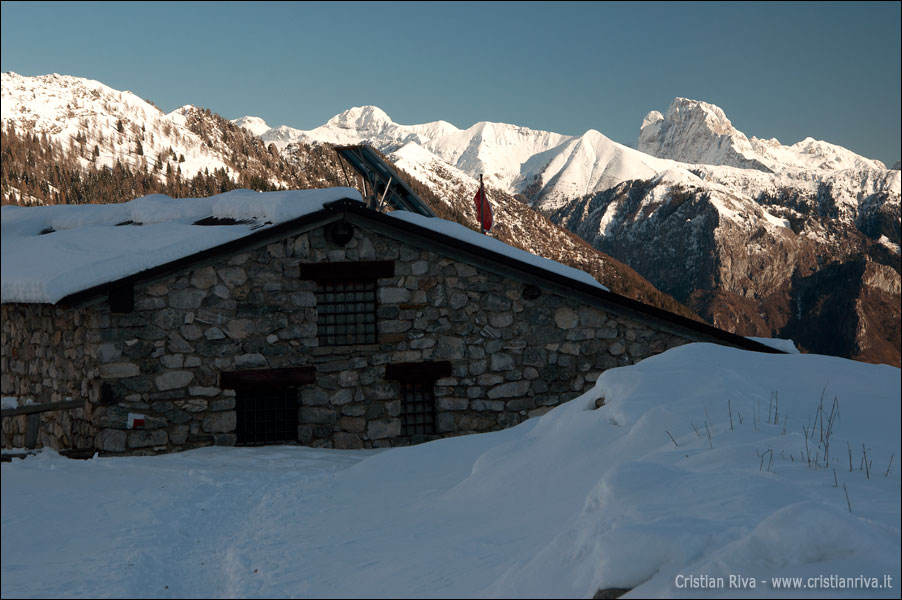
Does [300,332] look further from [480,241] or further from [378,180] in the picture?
[378,180]

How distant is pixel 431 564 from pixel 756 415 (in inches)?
110

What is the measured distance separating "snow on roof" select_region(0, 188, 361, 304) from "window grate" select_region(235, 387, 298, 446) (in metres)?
2.45

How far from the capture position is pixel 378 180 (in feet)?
56.6

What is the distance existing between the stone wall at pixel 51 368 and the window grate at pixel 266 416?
210cm

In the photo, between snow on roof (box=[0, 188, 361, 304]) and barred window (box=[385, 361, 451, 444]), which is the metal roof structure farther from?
barred window (box=[385, 361, 451, 444])

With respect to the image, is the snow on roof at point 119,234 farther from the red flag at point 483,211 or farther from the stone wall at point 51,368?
the red flag at point 483,211

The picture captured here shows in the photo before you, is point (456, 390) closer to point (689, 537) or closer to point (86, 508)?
point (86, 508)

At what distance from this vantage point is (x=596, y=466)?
5.73 meters

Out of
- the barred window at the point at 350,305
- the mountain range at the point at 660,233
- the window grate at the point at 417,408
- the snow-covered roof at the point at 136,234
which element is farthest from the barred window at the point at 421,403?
the mountain range at the point at 660,233

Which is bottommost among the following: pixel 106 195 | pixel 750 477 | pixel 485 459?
pixel 485 459

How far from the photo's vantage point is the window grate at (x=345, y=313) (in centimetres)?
1130

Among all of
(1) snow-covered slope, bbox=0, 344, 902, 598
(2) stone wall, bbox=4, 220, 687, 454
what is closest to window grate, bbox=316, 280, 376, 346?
(2) stone wall, bbox=4, 220, 687, 454

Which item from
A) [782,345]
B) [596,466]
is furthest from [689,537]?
[782,345]

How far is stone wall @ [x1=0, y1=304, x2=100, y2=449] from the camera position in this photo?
34.0 ft
